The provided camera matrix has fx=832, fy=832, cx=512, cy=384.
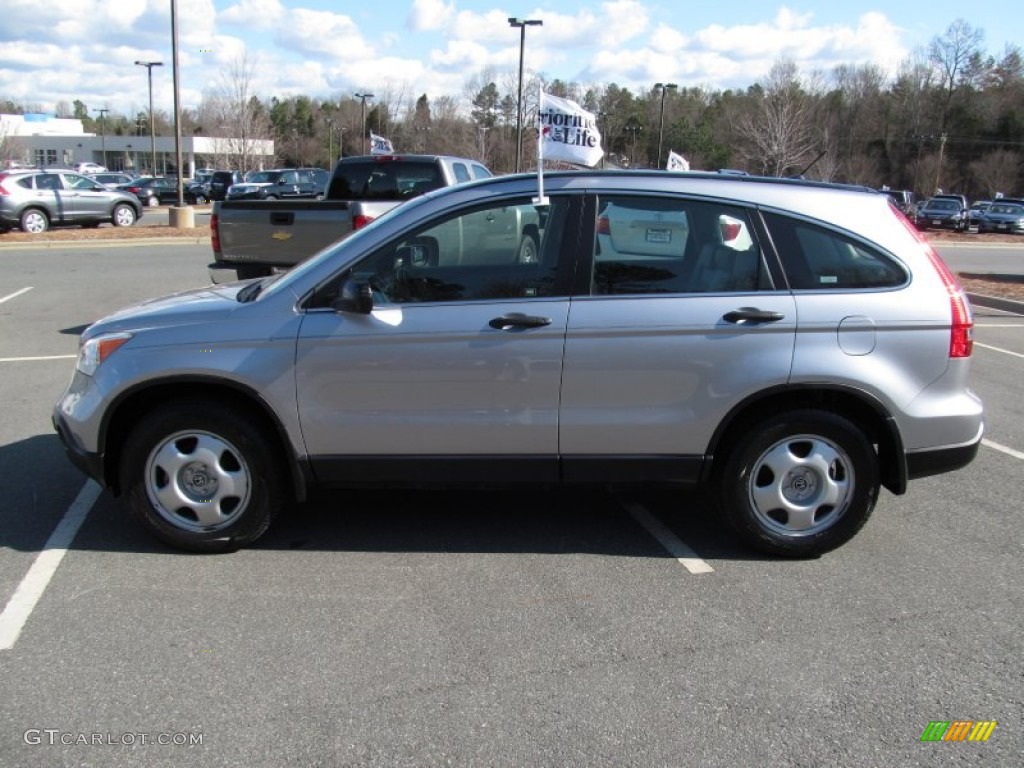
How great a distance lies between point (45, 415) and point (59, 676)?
3.71 metres

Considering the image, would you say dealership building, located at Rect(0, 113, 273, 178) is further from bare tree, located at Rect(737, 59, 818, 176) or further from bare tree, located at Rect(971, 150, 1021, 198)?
bare tree, located at Rect(971, 150, 1021, 198)

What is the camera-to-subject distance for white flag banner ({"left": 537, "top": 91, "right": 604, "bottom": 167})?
4.66 m

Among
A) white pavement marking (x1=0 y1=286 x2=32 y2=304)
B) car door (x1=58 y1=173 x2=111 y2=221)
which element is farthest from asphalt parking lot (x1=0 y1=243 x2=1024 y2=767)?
car door (x1=58 y1=173 x2=111 y2=221)

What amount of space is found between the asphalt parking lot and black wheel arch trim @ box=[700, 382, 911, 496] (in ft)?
1.50

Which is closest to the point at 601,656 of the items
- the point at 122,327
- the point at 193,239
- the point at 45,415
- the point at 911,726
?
the point at 911,726

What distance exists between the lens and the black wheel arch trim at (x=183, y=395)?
12.7 ft

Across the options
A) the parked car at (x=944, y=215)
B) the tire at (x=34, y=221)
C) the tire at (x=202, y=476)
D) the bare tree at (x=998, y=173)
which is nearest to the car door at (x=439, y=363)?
the tire at (x=202, y=476)

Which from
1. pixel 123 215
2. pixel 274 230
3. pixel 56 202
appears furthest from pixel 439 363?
pixel 123 215

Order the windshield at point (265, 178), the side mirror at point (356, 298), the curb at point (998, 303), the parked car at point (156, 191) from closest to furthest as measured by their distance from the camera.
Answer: the side mirror at point (356, 298)
the curb at point (998, 303)
the windshield at point (265, 178)
the parked car at point (156, 191)

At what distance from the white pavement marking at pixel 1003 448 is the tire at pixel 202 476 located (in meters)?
4.77

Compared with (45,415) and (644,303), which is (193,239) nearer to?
(45,415)

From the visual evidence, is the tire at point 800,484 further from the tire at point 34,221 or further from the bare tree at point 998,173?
the bare tree at point 998,173

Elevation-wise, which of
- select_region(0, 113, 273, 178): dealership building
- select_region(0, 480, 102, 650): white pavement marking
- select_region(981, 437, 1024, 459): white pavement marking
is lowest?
select_region(0, 480, 102, 650): white pavement marking

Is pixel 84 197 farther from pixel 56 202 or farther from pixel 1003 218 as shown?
pixel 1003 218
